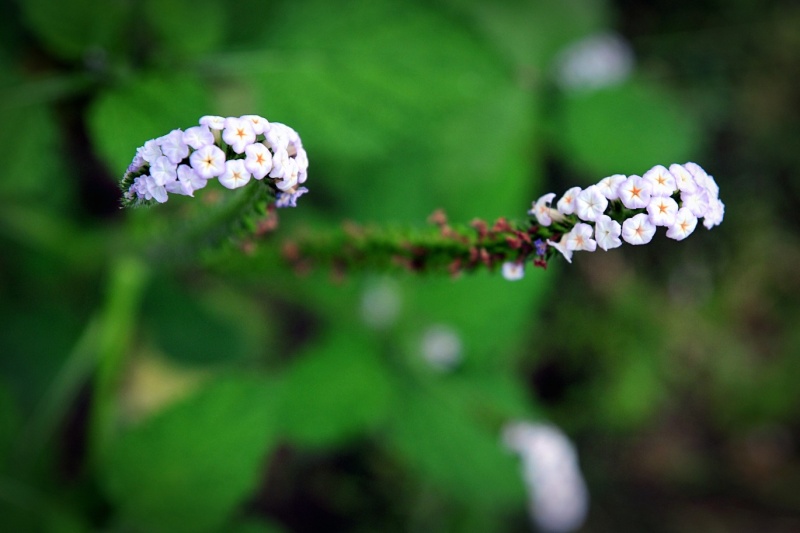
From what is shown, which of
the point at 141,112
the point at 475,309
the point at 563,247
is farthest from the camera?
the point at 475,309

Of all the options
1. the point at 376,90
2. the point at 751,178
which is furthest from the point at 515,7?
the point at 751,178

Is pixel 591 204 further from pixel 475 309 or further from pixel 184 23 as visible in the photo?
pixel 475 309

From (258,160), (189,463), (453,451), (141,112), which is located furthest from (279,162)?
(453,451)

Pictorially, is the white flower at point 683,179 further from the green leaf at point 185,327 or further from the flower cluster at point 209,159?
the green leaf at point 185,327

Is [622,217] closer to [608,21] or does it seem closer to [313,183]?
[313,183]

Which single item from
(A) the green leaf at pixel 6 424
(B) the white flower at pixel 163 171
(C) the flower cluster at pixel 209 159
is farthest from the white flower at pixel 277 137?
(A) the green leaf at pixel 6 424

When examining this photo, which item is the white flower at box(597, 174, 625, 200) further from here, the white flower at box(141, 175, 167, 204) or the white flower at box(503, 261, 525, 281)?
the white flower at box(141, 175, 167, 204)
